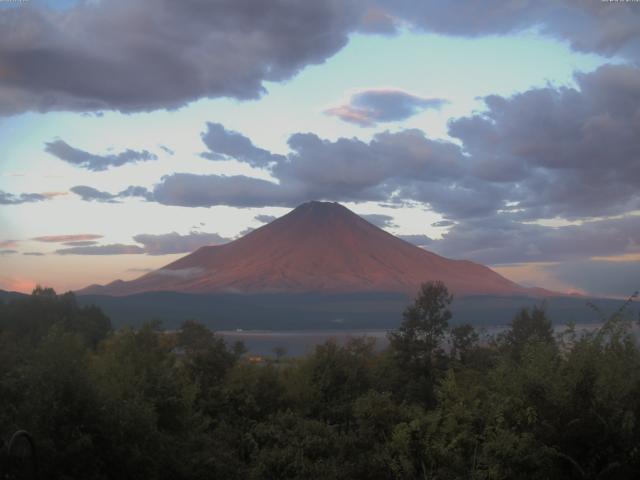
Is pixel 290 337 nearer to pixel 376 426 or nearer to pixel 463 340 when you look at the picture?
pixel 463 340

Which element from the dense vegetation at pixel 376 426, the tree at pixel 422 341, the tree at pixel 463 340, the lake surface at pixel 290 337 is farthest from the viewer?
the lake surface at pixel 290 337

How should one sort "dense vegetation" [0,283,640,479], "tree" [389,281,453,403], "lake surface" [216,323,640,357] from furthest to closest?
"lake surface" [216,323,640,357] < "tree" [389,281,453,403] < "dense vegetation" [0,283,640,479]

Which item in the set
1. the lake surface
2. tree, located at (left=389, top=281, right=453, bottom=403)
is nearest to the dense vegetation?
tree, located at (left=389, top=281, right=453, bottom=403)

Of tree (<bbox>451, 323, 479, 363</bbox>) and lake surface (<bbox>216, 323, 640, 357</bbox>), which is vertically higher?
tree (<bbox>451, 323, 479, 363</bbox>)

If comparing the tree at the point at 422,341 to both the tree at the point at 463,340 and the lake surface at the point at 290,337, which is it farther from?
the lake surface at the point at 290,337

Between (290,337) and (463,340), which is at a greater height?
(463,340)

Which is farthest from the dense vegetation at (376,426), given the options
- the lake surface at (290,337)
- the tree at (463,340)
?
the lake surface at (290,337)

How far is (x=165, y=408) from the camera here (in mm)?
20891

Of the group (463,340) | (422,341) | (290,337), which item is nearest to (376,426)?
(422,341)

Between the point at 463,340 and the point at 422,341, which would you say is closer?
the point at 422,341

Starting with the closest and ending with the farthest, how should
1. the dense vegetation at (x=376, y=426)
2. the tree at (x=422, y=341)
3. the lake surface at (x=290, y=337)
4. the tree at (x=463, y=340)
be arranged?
the dense vegetation at (x=376, y=426), the tree at (x=422, y=341), the tree at (x=463, y=340), the lake surface at (x=290, y=337)

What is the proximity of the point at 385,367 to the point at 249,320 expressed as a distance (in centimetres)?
14076

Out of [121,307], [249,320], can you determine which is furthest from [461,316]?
[121,307]

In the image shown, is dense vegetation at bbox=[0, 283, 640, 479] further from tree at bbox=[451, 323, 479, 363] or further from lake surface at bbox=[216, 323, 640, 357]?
lake surface at bbox=[216, 323, 640, 357]
